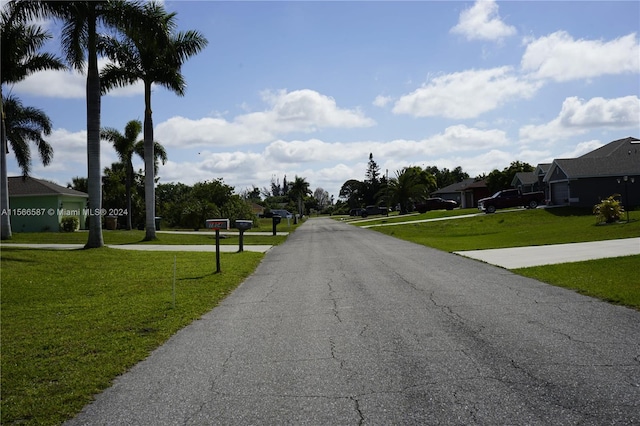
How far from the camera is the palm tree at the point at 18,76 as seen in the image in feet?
78.5

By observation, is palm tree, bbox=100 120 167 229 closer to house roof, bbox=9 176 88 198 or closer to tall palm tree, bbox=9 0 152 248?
house roof, bbox=9 176 88 198

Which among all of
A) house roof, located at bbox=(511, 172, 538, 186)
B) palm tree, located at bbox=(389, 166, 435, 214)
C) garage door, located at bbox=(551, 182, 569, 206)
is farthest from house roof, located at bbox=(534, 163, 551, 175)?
palm tree, located at bbox=(389, 166, 435, 214)

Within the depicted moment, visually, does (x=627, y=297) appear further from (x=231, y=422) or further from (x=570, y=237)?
(x=570, y=237)

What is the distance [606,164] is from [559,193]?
4.19 metres

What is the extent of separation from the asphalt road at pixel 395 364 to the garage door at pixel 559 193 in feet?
124

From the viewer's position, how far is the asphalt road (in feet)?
15.3

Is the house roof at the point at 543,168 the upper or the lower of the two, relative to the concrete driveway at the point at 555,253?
upper

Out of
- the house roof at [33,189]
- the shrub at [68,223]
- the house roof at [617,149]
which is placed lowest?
the shrub at [68,223]

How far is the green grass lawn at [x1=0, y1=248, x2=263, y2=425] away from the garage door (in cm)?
3484

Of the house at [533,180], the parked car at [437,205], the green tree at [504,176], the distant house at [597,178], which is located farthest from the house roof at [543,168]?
the green tree at [504,176]

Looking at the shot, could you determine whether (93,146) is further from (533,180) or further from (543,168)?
(533,180)

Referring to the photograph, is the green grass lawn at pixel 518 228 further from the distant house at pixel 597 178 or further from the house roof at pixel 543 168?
the house roof at pixel 543 168

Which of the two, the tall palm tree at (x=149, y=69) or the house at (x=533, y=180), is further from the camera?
the house at (x=533, y=180)

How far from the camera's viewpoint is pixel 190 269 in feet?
53.8
